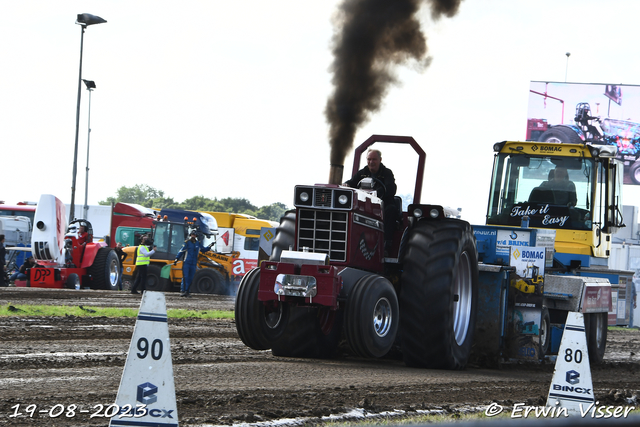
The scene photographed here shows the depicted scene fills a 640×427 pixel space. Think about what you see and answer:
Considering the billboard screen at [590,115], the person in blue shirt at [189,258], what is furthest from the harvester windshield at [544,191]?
the billboard screen at [590,115]

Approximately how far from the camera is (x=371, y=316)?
26.8 feet

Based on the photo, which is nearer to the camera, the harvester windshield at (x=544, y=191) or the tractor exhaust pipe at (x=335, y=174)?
the tractor exhaust pipe at (x=335, y=174)

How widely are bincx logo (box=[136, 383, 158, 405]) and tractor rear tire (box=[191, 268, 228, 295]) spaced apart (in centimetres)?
2490

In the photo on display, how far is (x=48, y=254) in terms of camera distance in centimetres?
2339

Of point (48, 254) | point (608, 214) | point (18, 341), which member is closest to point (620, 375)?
point (608, 214)

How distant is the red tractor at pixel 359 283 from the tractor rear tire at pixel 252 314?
0.01 metres

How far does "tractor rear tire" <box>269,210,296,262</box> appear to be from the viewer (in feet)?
30.4

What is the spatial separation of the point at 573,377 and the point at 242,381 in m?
2.71

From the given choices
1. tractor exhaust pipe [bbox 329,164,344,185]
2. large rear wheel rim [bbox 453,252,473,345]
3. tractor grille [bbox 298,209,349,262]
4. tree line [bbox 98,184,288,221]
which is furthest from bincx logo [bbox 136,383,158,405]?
tree line [bbox 98,184,288,221]

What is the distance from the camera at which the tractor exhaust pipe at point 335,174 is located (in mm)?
10328

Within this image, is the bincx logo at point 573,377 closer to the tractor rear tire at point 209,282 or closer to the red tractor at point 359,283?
the red tractor at point 359,283

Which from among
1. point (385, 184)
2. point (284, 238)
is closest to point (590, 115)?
point (385, 184)

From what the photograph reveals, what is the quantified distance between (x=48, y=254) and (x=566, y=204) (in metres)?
15.5

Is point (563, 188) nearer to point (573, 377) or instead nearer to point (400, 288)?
point (400, 288)
